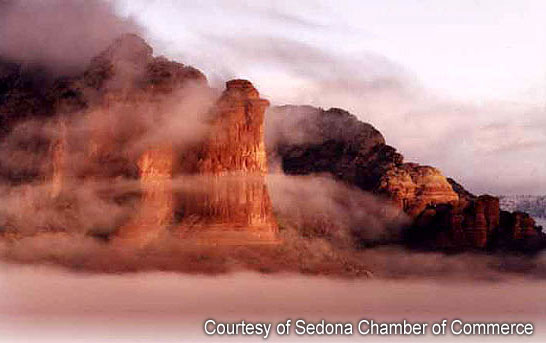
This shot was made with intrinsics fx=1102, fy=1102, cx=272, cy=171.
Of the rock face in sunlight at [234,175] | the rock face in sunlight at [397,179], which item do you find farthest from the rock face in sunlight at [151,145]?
the rock face in sunlight at [397,179]

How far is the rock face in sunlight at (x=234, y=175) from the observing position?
92.2 metres

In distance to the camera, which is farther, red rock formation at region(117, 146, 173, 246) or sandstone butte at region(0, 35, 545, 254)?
red rock formation at region(117, 146, 173, 246)

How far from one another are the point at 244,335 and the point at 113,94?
31.0 m

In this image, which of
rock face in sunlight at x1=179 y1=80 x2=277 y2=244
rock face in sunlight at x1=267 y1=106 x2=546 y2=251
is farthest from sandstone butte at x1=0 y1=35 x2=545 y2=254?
rock face in sunlight at x1=267 y1=106 x2=546 y2=251

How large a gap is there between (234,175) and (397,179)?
90.3 ft

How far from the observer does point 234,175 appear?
93.1 metres

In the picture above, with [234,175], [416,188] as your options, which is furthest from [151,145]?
[416,188]

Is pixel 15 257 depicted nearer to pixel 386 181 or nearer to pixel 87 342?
pixel 87 342

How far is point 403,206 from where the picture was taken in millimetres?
114750

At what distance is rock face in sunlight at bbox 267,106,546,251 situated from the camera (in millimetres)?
110062

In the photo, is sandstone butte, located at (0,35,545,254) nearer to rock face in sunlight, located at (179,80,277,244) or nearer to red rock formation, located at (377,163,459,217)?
Answer: rock face in sunlight, located at (179,80,277,244)

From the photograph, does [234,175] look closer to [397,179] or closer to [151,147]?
[151,147]

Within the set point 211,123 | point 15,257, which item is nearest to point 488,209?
point 211,123

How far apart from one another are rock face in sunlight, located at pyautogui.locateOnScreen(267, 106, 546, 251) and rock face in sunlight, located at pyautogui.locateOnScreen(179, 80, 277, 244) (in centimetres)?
2372
